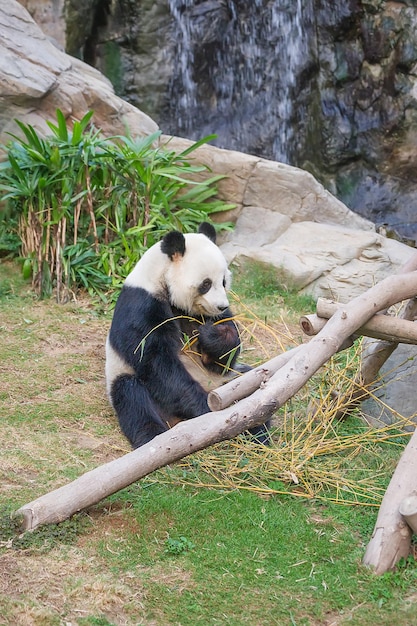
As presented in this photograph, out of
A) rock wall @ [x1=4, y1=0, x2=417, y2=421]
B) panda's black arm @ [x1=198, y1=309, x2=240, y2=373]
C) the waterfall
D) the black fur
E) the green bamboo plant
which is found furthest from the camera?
the waterfall

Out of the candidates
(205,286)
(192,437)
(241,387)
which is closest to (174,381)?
(205,286)

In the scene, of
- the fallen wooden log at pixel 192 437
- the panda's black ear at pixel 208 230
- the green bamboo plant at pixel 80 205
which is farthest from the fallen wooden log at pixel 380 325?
the green bamboo plant at pixel 80 205

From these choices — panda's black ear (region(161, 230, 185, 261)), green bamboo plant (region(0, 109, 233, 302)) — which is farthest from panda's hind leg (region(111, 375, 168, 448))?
green bamboo plant (region(0, 109, 233, 302))

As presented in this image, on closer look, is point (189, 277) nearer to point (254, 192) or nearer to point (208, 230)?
point (208, 230)

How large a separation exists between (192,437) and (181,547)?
1.57 feet

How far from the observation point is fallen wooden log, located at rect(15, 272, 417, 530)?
3.55 metres

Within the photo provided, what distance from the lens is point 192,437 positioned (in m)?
3.66

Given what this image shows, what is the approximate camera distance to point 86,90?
813 centimetres

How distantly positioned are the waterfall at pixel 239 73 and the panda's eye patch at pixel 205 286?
6.76 meters

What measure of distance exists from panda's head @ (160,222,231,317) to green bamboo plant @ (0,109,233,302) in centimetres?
198

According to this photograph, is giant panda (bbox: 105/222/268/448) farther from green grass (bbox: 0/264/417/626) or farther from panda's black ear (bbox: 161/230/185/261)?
green grass (bbox: 0/264/417/626)

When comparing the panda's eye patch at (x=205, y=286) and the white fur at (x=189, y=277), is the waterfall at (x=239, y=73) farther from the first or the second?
the panda's eye patch at (x=205, y=286)

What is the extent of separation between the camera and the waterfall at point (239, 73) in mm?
11312

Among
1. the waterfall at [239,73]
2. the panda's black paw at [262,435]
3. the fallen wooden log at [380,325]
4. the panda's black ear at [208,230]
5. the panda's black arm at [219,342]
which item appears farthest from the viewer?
the waterfall at [239,73]
